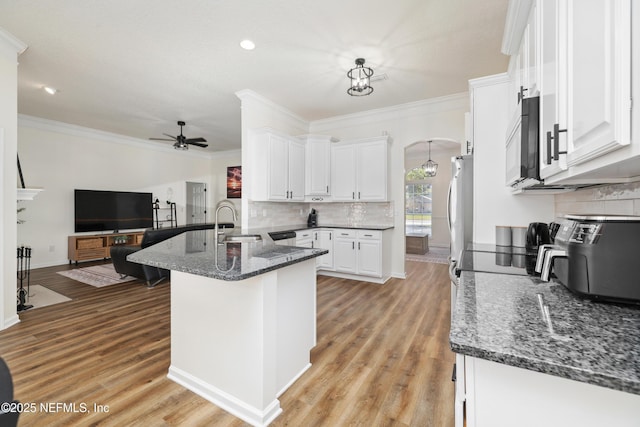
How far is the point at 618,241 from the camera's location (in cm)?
89

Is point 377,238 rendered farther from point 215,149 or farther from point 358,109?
point 215,149

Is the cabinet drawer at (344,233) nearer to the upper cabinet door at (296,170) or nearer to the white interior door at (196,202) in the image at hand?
the upper cabinet door at (296,170)

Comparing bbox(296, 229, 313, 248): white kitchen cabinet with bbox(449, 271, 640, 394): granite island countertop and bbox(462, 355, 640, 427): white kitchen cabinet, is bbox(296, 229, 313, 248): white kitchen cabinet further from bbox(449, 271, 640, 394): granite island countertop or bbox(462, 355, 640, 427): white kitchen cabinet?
bbox(462, 355, 640, 427): white kitchen cabinet

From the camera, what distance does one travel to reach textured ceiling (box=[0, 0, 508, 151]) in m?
2.47

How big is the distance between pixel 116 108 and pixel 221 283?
16.2ft

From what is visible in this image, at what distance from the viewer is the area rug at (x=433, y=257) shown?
255 inches

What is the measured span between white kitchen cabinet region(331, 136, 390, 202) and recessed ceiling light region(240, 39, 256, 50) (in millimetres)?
2309

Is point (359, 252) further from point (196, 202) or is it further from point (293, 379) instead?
point (196, 202)

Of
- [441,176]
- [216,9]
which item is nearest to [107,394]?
[216,9]

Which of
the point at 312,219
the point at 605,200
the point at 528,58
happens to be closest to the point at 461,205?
the point at 605,200

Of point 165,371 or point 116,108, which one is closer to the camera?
point 165,371

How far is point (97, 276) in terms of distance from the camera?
4.82m

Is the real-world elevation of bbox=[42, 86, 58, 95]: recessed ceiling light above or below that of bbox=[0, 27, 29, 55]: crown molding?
above

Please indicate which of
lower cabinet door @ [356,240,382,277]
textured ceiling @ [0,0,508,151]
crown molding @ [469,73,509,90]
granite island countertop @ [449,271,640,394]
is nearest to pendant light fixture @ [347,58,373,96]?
textured ceiling @ [0,0,508,151]
